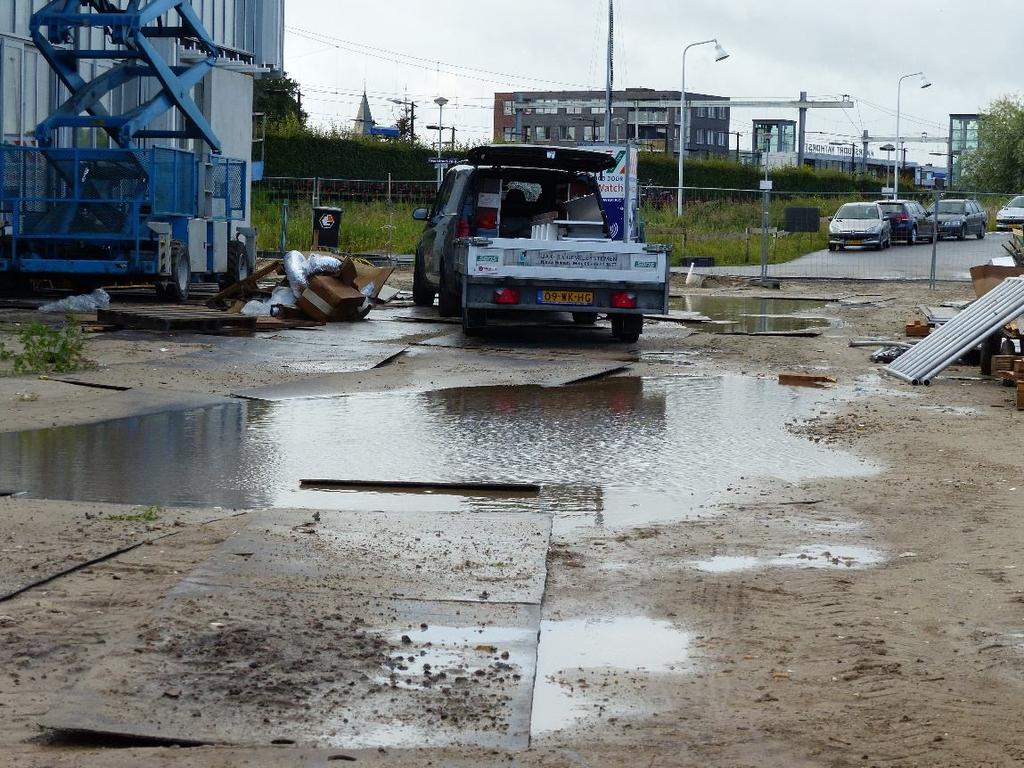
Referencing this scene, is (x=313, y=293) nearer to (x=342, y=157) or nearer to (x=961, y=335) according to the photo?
(x=961, y=335)

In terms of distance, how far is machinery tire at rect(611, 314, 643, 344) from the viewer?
17.7 metres

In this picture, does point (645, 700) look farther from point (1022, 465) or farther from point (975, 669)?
point (1022, 465)

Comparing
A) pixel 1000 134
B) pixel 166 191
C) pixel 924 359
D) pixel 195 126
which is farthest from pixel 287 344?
pixel 1000 134

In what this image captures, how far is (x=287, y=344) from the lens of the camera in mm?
16531

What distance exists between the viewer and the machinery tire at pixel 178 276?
21156 mm

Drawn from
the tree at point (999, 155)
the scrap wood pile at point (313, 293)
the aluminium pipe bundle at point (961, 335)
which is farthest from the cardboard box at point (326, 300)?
the tree at point (999, 155)

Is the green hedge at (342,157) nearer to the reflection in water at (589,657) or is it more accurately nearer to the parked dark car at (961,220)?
the parked dark car at (961,220)

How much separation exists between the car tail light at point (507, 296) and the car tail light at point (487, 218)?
2.47 meters

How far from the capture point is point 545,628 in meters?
5.57

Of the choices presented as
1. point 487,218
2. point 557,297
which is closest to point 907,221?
point 487,218

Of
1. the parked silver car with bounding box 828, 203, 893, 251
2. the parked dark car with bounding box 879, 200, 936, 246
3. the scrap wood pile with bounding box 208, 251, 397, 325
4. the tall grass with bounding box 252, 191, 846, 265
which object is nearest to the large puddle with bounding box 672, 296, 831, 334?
the scrap wood pile with bounding box 208, 251, 397, 325

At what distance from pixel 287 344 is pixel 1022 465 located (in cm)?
917

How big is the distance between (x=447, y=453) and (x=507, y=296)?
7.35 metres

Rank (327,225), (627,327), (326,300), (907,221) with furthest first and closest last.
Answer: (907,221) < (327,225) < (326,300) < (627,327)
